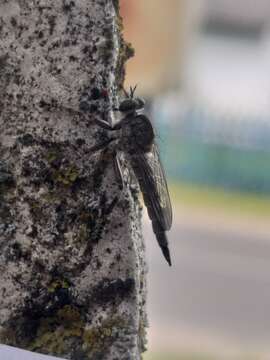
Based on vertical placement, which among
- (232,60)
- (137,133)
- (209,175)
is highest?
(232,60)

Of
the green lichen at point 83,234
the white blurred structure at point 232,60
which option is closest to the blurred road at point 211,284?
the white blurred structure at point 232,60

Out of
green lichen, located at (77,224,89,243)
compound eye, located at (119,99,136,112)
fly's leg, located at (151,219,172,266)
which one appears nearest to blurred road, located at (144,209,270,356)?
fly's leg, located at (151,219,172,266)

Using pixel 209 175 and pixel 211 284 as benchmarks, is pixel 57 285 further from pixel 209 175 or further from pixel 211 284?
pixel 209 175

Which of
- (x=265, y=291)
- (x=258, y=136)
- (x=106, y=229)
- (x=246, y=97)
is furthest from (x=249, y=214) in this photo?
(x=106, y=229)

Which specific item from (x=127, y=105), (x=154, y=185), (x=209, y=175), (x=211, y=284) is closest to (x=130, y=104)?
(x=127, y=105)

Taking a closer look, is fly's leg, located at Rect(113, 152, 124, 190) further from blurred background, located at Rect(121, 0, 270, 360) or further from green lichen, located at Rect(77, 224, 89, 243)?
blurred background, located at Rect(121, 0, 270, 360)

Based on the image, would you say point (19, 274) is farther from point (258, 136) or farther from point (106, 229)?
point (258, 136)

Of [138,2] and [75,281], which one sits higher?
[138,2]
